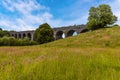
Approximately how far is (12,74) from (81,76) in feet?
5.13

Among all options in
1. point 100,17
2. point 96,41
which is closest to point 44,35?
point 100,17

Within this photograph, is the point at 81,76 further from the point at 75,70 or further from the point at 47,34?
the point at 47,34

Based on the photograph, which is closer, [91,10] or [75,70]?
[75,70]

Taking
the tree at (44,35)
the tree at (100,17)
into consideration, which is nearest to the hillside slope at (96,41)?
the tree at (100,17)

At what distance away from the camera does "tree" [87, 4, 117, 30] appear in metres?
58.6

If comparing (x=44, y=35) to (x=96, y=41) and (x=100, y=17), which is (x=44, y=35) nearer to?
(x=100, y=17)

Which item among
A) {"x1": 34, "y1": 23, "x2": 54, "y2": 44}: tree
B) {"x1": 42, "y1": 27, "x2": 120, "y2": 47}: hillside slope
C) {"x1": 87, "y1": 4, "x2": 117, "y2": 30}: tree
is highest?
{"x1": 87, "y1": 4, "x2": 117, "y2": 30}: tree

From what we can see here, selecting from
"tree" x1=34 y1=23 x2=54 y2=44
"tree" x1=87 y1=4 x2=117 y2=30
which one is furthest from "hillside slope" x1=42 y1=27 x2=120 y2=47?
"tree" x1=34 y1=23 x2=54 y2=44

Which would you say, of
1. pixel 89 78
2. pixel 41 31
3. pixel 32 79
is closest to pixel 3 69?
pixel 32 79

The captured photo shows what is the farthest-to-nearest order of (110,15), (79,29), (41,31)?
1. (79,29)
2. (41,31)
3. (110,15)

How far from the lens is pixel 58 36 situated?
10162 centimetres

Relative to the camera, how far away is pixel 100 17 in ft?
194

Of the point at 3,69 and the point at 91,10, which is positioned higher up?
the point at 91,10

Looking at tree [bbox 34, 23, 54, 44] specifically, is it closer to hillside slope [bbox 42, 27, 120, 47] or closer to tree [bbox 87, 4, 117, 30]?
tree [bbox 87, 4, 117, 30]
